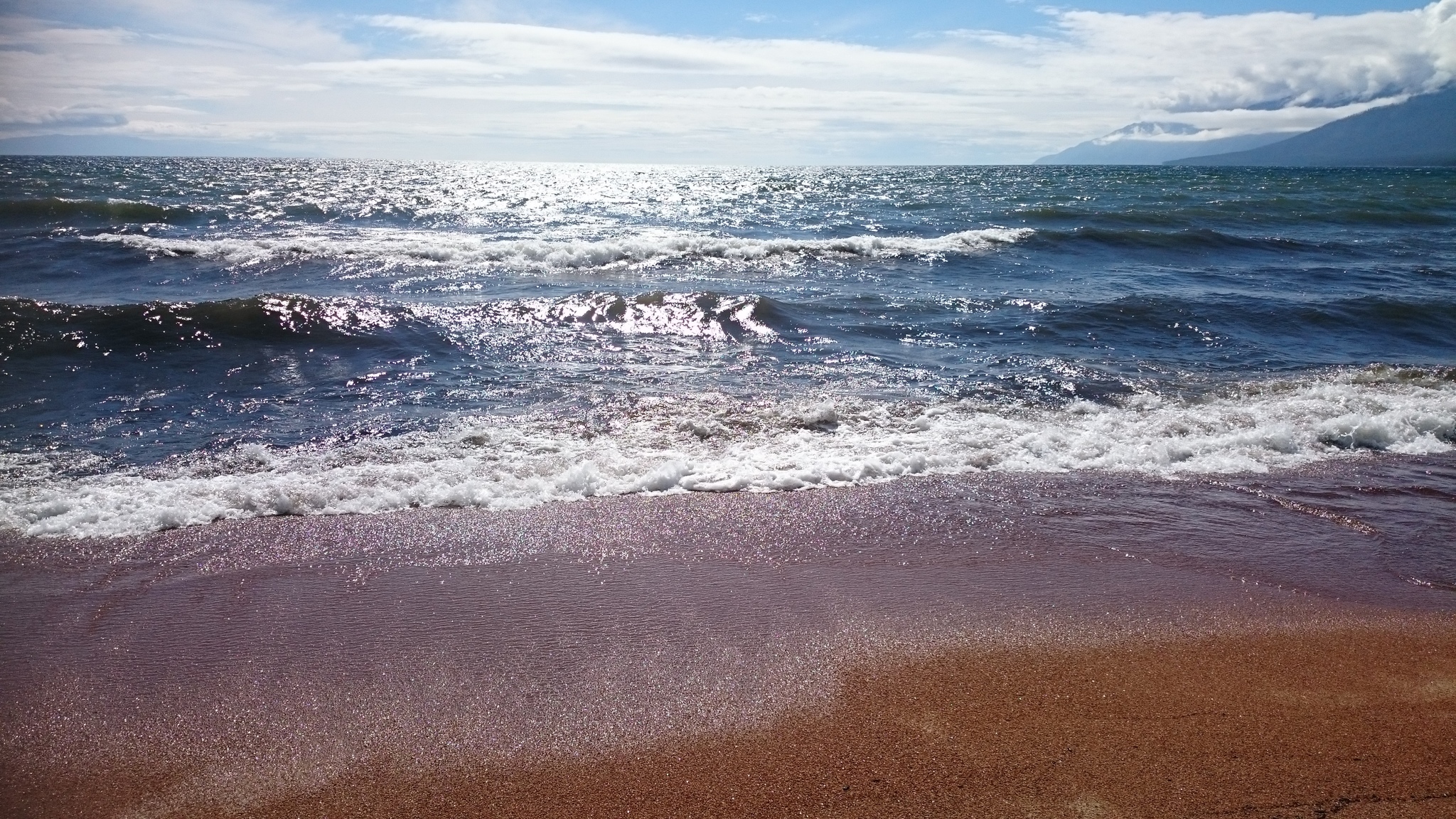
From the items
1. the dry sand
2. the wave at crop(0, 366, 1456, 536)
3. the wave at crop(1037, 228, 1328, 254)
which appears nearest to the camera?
the dry sand

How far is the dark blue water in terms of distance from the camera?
20.2 feet

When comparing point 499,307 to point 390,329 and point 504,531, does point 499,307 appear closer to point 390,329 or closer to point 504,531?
point 390,329

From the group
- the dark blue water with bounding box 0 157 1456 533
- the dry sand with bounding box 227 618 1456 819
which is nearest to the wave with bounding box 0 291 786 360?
the dark blue water with bounding box 0 157 1456 533

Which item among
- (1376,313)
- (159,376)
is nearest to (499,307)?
(159,376)

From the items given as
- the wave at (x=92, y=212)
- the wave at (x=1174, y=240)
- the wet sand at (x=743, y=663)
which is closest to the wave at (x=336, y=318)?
the wet sand at (x=743, y=663)

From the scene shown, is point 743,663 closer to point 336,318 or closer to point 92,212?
point 336,318

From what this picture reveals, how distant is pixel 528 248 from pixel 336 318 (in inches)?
299

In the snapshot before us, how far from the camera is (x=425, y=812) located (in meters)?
2.89

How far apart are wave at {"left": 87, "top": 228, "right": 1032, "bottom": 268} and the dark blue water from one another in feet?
0.48

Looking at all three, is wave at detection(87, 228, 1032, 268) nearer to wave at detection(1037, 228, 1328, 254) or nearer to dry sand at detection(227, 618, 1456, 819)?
wave at detection(1037, 228, 1328, 254)

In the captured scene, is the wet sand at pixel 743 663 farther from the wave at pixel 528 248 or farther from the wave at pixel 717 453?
the wave at pixel 528 248

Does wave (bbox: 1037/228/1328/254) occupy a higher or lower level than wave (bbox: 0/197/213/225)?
lower

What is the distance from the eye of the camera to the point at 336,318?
36.9ft

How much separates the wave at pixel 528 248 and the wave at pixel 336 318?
494 centimetres
